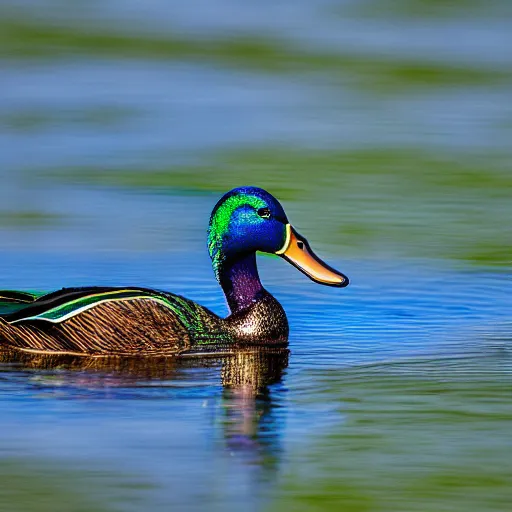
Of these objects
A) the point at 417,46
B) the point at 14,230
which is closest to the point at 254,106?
the point at 417,46

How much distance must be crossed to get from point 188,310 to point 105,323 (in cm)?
48

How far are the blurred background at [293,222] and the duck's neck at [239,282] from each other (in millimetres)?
404

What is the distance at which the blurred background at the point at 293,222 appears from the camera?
8305 millimetres

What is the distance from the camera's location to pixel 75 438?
8.67 meters

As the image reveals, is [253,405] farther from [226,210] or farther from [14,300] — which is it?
[14,300]

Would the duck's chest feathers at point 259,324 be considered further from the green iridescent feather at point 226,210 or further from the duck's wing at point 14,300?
the duck's wing at point 14,300

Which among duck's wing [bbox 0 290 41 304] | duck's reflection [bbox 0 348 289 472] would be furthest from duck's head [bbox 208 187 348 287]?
duck's wing [bbox 0 290 41 304]

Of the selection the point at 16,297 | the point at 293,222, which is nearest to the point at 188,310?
the point at 16,297

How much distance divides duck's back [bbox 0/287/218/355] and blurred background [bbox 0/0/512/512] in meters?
0.46

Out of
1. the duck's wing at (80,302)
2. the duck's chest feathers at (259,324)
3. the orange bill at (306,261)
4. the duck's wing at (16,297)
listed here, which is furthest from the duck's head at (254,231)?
the duck's wing at (16,297)

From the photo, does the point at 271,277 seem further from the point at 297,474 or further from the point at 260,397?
the point at 297,474

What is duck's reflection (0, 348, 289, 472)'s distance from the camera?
8.75m

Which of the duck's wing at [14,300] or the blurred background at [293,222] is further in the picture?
the duck's wing at [14,300]

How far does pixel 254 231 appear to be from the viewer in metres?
11.2
